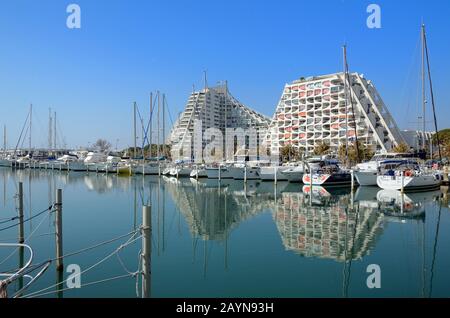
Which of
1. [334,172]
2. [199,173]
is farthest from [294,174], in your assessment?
[199,173]

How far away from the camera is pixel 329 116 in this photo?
103 m

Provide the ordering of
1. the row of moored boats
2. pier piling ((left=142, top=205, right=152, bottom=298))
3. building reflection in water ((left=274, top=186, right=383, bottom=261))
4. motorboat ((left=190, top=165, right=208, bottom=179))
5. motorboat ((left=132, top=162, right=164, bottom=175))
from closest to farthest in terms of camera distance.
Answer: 1. pier piling ((left=142, top=205, right=152, bottom=298))
2. building reflection in water ((left=274, top=186, right=383, bottom=261))
3. the row of moored boats
4. motorboat ((left=190, top=165, right=208, bottom=179))
5. motorboat ((left=132, top=162, right=164, bottom=175))

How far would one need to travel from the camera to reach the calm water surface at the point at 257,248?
8883 mm

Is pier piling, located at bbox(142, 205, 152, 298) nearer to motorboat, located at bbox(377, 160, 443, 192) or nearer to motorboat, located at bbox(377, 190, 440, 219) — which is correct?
motorboat, located at bbox(377, 190, 440, 219)

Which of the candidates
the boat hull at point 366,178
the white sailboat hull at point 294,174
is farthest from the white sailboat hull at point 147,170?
the boat hull at point 366,178

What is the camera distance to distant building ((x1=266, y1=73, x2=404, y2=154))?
95.2 m

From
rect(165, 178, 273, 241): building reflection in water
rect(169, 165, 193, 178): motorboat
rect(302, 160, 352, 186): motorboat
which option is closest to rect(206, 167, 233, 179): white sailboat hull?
rect(169, 165, 193, 178): motorboat

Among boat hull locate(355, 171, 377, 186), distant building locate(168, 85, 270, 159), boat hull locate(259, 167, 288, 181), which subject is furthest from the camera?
distant building locate(168, 85, 270, 159)

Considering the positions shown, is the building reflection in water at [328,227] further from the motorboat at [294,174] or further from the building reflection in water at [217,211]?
the motorboat at [294,174]

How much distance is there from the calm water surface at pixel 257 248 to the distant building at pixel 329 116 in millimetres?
71003

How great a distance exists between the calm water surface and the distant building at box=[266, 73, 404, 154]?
71.0 m

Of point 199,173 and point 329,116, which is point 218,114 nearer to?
point 329,116

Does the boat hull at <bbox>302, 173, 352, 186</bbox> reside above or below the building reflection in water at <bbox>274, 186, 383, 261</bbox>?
above
